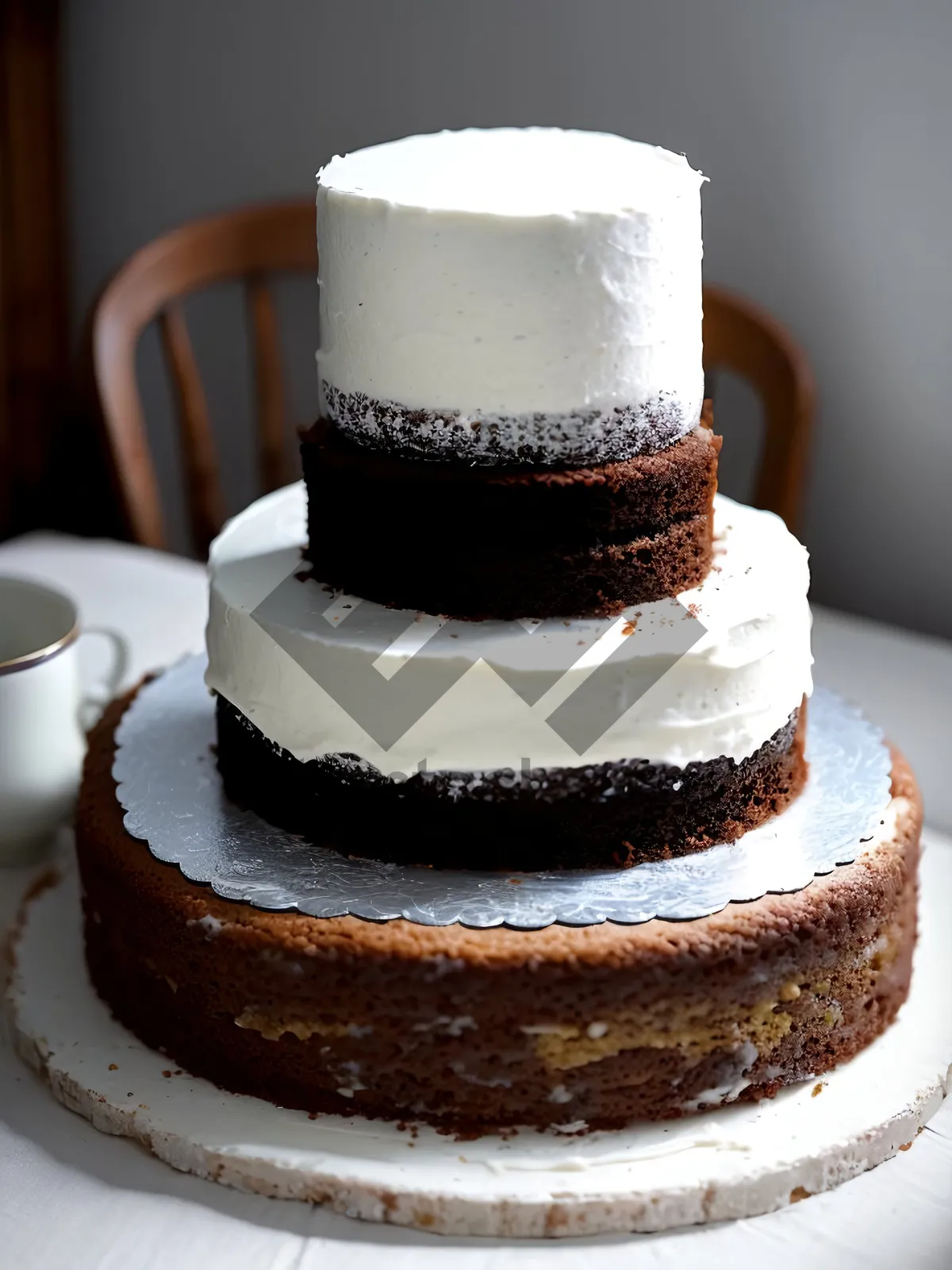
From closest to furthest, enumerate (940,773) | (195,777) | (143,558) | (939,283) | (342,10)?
(195,777) → (940,773) → (939,283) → (143,558) → (342,10)

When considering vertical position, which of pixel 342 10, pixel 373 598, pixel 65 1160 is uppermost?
pixel 342 10

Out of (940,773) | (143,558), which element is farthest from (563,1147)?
(143,558)

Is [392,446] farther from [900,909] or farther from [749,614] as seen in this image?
[900,909]

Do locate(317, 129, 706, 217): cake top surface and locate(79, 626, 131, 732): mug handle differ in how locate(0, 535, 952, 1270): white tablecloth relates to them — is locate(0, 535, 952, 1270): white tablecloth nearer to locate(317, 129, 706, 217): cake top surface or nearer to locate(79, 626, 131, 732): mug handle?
locate(79, 626, 131, 732): mug handle

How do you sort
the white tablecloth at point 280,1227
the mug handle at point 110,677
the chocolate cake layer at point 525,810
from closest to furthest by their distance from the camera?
1. the white tablecloth at point 280,1227
2. the chocolate cake layer at point 525,810
3. the mug handle at point 110,677

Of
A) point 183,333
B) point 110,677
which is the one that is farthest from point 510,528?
point 183,333

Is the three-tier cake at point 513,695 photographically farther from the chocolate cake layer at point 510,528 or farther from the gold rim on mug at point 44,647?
the gold rim on mug at point 44,647

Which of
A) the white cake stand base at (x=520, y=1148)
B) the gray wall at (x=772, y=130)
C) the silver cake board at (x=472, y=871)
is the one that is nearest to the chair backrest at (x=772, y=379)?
the gray wall at (x=772, y=130)
